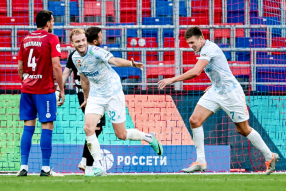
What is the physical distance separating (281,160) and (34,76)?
4.41 metres

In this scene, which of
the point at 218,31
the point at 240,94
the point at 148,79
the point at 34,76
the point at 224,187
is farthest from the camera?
the point at 218,31

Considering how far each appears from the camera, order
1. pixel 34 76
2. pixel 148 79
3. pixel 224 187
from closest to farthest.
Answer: pixel 224 187 < pixel 34 76 < pixel 148 79

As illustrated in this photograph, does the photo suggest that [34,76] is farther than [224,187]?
Yes

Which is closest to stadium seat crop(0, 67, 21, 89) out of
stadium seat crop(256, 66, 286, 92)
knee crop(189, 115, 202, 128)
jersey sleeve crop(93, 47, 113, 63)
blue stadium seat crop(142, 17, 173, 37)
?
blue stadium seat crop(142, 17, 173, 37)

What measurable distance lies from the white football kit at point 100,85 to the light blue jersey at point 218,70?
45.4 inches

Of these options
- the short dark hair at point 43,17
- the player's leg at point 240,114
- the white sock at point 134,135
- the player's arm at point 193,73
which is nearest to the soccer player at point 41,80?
the short dark hair at point 43,17

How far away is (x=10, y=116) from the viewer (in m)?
8.06

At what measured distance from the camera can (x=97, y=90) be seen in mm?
5750

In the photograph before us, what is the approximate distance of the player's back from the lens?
221 inches

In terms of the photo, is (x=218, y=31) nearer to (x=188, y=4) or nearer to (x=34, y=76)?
(x=188, y=4)

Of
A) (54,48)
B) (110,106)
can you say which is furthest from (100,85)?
(54,48)

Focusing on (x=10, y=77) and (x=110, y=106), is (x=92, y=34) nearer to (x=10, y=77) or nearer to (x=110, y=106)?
(x=110, y=106)

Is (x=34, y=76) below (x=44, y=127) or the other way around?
the other way around

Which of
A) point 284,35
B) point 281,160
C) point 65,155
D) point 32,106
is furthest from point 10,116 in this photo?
point 284,35
